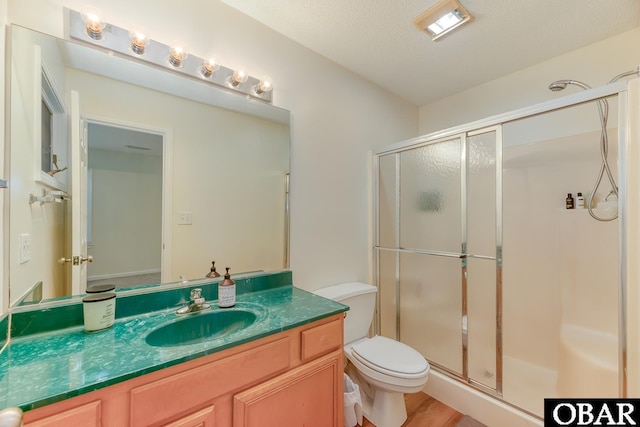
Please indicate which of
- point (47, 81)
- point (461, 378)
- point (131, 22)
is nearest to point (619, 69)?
point (461, 378)

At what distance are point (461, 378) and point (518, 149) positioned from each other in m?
1.78

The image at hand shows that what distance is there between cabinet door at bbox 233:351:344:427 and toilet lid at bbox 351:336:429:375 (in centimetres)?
34

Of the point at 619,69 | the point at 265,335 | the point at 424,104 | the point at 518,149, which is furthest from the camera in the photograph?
the point at 424,104

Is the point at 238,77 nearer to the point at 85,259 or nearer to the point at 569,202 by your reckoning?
the point at 85,259

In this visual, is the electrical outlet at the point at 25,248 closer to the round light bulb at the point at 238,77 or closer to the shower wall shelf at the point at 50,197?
the shower wall shelf at the point at 50,197

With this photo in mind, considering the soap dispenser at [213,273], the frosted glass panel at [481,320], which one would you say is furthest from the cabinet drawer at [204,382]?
the frosted glass panel at [481,320]

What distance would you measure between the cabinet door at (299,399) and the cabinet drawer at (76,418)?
0.40 metres

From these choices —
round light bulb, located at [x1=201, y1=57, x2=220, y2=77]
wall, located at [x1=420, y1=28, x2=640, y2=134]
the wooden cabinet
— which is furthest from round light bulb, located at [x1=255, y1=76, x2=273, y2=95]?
wall, located at [x1=420, y1=28, x2=640, y2=134]

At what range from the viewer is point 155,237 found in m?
1.33

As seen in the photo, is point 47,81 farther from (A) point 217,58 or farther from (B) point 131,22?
(A) point 217,58

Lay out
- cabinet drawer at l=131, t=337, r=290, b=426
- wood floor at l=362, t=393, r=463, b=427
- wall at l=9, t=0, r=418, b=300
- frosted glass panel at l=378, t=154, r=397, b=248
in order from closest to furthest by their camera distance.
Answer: cabinet drawer at l=131, t=337, r=290, b=426
wall at l=9, t=0, r=418, b=300
wood floor at l=362, t=393, r=463, b=427
frosted glass panel at l=378, t=154, r=397, b=248

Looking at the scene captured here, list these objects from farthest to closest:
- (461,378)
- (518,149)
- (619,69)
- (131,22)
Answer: (518,149) → (461,378) → (619,69) → (131,22)

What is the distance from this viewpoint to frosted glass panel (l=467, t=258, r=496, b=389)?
1.88m

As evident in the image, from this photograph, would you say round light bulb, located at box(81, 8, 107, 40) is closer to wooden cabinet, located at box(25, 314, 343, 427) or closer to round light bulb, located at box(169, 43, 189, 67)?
round light bulb, located at box(169, 43, 189, 67)
